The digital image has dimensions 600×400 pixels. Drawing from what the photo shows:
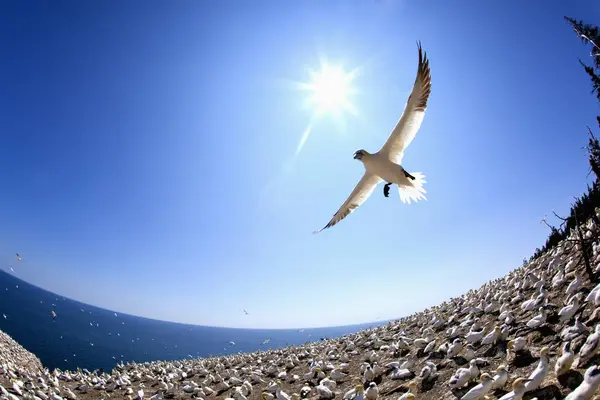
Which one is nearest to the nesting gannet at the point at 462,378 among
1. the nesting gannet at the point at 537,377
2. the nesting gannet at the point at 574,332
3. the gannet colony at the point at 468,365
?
the gannet colony at the point at 468,365

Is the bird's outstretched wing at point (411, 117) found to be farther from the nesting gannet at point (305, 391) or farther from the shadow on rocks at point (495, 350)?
the nesting gannet at point (305, 391)

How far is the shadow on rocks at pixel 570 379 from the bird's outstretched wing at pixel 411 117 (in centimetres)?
683

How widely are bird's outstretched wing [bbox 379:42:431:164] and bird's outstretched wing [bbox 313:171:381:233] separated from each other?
186 centimetres

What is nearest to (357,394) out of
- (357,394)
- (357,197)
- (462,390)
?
(357,394)

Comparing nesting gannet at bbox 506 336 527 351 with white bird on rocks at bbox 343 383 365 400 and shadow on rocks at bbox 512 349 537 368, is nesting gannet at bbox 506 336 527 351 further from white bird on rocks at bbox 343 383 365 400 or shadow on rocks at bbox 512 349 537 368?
white bird on rocks at bbox 343 383 365 400

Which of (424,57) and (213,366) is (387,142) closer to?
(424,57)

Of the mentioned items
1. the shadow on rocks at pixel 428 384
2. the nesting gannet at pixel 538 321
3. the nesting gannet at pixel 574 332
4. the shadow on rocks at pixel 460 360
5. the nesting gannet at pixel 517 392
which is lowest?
the shadow on rocks at pixel 428 384

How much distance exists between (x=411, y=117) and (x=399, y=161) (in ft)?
5.40

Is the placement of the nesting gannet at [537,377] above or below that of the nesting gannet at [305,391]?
above

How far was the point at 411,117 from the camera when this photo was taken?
9844mm

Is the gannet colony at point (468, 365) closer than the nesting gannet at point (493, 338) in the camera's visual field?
Yes

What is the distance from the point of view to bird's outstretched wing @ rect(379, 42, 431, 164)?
30.1 feet

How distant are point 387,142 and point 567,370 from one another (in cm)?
704

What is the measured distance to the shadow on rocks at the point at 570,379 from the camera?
19.1ft
